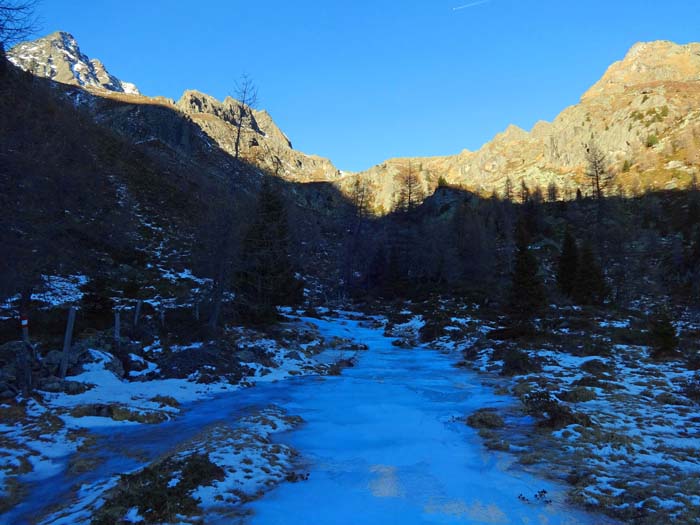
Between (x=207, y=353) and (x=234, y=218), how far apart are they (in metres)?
8.40

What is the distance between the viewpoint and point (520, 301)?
88.3 ft

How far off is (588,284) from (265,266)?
3090cm

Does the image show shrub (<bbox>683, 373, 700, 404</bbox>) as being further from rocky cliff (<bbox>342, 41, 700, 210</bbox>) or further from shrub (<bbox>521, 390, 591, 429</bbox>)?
rocky cliff (<bbox>342, 41, 700, 210</bbox>)

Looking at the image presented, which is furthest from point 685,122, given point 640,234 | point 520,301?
point 520,301

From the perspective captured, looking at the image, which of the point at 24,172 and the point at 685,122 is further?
the point at 685,122

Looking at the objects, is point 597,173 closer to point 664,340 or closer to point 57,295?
point 664,340

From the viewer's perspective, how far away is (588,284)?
39.9m

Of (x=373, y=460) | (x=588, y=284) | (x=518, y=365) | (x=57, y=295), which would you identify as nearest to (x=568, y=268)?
(x=588, y=284)

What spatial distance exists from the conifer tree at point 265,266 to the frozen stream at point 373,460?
12.3 m

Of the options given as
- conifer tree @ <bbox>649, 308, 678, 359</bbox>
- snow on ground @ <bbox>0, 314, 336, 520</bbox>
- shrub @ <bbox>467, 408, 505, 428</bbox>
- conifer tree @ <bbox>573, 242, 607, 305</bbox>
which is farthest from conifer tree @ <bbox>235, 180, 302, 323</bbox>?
conifer tree @ <bbox>573, 242, 607, 305</bbox>

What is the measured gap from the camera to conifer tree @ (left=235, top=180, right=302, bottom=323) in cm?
2820

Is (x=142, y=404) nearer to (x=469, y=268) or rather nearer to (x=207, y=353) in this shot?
(x=207, y=353)

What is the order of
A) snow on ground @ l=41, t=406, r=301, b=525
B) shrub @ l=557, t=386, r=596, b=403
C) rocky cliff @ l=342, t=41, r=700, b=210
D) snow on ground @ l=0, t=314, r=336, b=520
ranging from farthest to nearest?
rocky cliff @ l=342, t=41, r=700, b=210
shrub @ l=557, t=386, r=596, b=403
snow on ground @ l=0, t=314, r=336, b=520
snow on ground @ l=41, t=406, r=301, b=525

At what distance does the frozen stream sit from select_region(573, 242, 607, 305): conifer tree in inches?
1144
